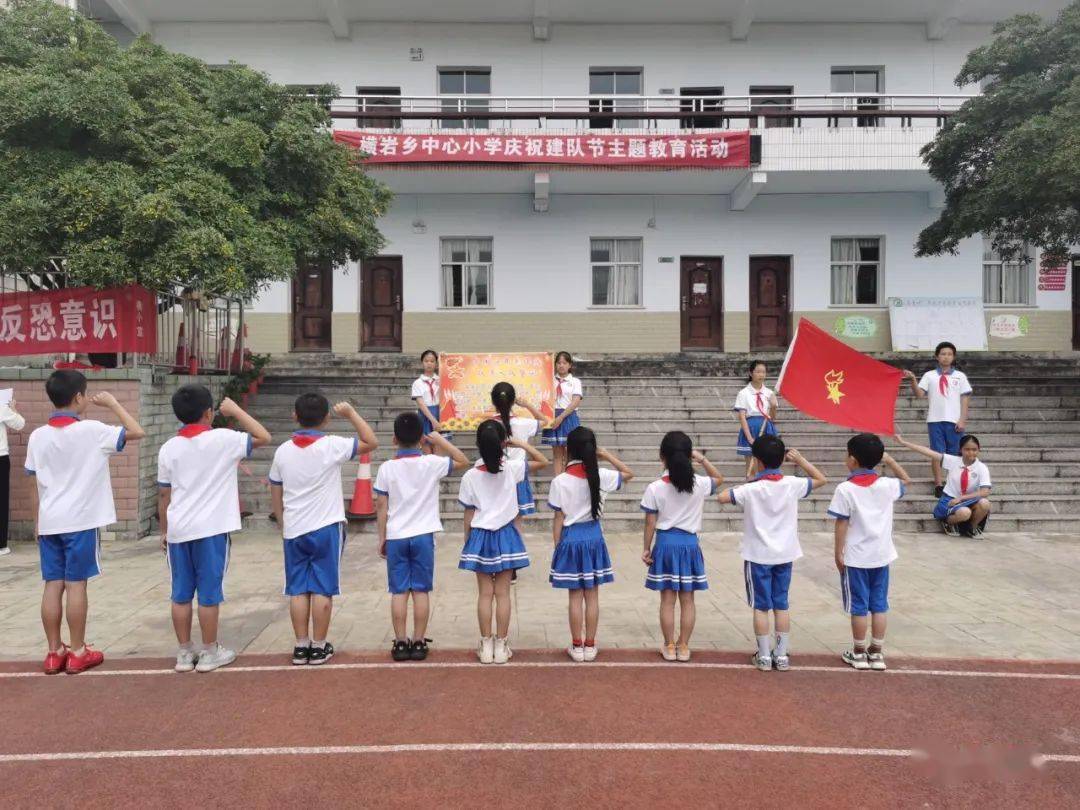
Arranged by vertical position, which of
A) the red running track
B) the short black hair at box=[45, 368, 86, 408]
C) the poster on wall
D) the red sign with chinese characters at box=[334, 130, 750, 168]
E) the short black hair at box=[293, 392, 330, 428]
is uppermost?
the red sign with chinese characters at box=[334, 130, 750, 168]

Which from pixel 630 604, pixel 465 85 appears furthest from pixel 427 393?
pixel 465 85

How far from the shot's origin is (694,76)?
16453mm

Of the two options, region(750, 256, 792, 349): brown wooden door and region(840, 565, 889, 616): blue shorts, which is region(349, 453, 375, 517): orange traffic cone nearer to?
region(840, 565, 889, 616): blue shorts

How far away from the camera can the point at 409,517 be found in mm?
4527

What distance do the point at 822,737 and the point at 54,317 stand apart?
8.72m

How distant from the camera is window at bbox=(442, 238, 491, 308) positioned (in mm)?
16125

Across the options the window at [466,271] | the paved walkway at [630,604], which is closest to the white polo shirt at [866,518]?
the paved walkway at [630,604]

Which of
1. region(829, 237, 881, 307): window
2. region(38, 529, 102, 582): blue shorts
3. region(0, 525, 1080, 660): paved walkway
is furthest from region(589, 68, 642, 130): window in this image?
region(38, 529, 102, 582): blue shorts

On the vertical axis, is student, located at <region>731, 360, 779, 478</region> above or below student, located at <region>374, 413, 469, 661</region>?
above

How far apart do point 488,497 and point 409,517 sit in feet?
1.63

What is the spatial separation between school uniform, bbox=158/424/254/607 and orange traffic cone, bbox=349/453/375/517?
3.80 metres

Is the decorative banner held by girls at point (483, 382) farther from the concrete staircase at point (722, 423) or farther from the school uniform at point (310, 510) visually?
the school uniform at point (310, 510)

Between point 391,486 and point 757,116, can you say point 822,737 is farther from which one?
point 757,116

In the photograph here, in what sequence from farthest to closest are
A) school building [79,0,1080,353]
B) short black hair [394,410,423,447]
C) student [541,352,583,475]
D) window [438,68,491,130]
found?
window [438,68,491,130] < school building [79,0,1080,353] < student [541,352,583,475] < short black hair [394,410,423,447]
